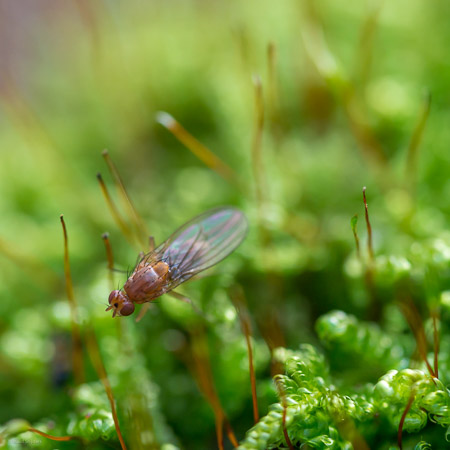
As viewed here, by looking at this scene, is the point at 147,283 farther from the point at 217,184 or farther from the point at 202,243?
the point at 217,184

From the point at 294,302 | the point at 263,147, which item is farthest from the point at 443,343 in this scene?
the point at 263,147

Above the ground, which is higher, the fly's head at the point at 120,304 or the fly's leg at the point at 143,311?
the fly's head at the point at 120,304

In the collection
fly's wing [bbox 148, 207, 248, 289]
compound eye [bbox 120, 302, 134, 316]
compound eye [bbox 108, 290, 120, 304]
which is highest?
fly's wing [bbox 148, 207, 248, 289]

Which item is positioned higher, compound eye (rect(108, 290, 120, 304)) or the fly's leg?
compound eye (rect(108, 290, 120, 304))

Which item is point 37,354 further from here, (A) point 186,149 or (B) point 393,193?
(B) point 393,193

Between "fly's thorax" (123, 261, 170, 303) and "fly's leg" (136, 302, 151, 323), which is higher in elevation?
"fly's thorax" (123, 261, 170, 303)

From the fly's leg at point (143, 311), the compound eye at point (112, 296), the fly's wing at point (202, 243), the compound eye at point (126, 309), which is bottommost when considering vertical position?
the fly's leg at point (143, 311)

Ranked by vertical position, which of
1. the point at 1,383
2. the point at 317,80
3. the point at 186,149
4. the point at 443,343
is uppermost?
the point at 317,80
